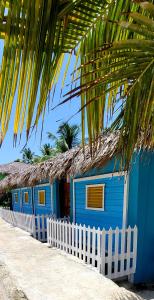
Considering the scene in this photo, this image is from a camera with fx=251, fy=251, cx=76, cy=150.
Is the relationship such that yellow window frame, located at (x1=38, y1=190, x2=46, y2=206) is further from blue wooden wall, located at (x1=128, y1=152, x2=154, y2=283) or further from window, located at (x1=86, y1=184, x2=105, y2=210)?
blue wooden wall, located at (x1=128, y1=152, x2=154, y2=283)

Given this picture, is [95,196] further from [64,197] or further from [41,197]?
[41,197]

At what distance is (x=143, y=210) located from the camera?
592 centimetres

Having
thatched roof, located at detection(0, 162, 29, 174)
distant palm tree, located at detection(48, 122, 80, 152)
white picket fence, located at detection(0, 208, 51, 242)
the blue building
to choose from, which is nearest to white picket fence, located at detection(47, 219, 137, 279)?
the blue building

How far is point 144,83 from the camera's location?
1292 mm

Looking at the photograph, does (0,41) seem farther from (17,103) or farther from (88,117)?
(88,117)

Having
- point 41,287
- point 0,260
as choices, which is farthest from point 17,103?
point 0,260

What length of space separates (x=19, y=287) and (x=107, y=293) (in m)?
1.71

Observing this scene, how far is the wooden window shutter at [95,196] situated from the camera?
293 inches

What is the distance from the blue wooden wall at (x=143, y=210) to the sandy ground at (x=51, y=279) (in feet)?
3.98

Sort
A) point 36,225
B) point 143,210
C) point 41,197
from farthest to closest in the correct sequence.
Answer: point 41,197 → point 36,225 → point 143,210

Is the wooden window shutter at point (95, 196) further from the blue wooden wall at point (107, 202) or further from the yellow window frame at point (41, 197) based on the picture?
the yellow window frame at point (41, 197)

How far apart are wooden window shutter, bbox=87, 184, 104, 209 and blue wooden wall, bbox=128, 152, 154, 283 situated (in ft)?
4.85

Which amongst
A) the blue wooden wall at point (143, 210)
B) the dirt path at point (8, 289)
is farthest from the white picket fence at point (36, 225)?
the blue wooden wall at point (143, 210)

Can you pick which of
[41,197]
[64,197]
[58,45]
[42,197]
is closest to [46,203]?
[42,197]
